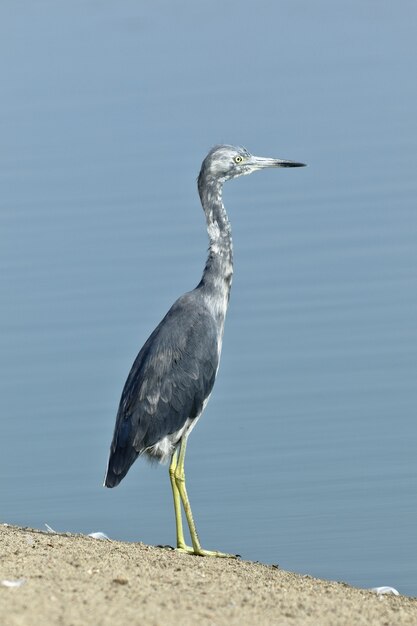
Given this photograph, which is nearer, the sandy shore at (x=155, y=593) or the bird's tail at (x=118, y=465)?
the sandy shore at (x=155, y=593)

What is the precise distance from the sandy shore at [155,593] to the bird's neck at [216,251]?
1.99m

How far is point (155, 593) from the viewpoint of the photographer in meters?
8.82

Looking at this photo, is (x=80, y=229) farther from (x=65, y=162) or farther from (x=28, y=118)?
(x=28, y=118)

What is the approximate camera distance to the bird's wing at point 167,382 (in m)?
11.3

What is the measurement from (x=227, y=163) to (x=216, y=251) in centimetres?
64

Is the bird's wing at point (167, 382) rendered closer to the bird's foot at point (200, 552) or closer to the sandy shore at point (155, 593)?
the bird's foot at point (200, 552)

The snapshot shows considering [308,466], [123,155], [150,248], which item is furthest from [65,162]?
[308,466]

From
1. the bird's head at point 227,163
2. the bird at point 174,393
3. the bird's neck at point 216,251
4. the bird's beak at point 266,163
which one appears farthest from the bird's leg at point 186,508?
the bird's beak at point 266,163

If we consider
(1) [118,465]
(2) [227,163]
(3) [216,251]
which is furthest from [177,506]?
(2) [227,163]

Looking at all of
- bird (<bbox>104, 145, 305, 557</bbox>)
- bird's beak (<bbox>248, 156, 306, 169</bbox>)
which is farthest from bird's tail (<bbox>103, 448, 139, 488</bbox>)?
bird's beak (<bbox>248, 156, 306, 169</bbox>)

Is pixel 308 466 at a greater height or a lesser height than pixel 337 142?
lesser

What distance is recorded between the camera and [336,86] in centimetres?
2483

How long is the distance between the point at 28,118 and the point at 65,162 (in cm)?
281

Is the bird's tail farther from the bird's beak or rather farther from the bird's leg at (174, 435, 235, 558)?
the bird's beak
